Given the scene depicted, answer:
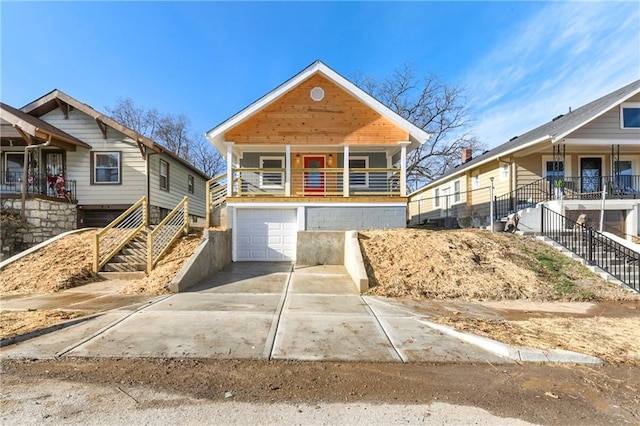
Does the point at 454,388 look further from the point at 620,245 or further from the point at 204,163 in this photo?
the point at 204,163

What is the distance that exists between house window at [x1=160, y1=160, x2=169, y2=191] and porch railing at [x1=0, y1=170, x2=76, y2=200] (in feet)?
11.7

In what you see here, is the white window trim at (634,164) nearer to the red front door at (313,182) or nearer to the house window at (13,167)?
the red front door at (313,182)

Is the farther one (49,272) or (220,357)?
(49,272)

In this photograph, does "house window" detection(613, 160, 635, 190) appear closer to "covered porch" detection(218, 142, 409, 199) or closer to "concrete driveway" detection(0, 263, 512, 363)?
"covered porch" detection(218, 142, 409, 199)

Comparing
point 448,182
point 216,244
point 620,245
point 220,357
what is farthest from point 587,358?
point 448,182

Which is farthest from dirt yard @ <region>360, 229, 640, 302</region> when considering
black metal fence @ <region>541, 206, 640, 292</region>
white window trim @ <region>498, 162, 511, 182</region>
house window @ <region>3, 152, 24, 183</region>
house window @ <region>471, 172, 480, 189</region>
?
house window @ <region>3, 152, 24, 183</region>

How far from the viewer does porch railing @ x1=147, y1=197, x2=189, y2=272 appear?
8484mm

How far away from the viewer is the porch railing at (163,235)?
8484mm

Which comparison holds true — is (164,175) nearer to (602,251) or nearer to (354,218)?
(354,218)

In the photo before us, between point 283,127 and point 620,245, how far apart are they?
11.4 m

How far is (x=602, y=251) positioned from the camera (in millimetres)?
9297

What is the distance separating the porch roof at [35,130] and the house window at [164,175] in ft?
9.95

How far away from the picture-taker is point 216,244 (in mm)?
9922

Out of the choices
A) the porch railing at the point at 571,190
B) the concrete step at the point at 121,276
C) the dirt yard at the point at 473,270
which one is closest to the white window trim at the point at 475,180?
the porch railing at the point at 571,190
